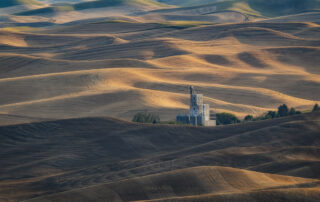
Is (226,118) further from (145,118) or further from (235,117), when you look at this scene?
(145,118)

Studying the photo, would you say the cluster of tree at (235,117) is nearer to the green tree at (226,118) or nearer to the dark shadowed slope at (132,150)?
the green tree at (226,118)

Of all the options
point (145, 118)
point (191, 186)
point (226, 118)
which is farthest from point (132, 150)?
point (226, 118)

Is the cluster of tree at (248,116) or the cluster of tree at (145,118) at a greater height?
the cluster of tree at (145,118)

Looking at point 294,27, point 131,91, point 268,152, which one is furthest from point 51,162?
point 294,27

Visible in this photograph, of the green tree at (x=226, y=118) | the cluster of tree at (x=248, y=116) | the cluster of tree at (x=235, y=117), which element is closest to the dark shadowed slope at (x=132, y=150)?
the cluster of tree at (x=235, y=117)

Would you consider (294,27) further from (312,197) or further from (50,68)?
(312,197)

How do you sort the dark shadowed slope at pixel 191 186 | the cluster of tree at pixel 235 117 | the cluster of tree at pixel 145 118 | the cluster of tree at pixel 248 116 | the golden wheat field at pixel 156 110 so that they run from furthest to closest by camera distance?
1. the cluster of tree at pixel 248 116
2. the cluster of tree at pixel 235 117
3. the cluster of tree at pixel 145 118
4. the golden wheat field at pixel 156 110
5. the dark shadowed slope at pixel 191 186

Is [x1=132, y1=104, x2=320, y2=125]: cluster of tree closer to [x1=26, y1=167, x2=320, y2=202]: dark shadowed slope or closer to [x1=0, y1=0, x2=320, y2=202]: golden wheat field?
[x1=0, y1=0, x2=320, y2=202]: golden wheat field
